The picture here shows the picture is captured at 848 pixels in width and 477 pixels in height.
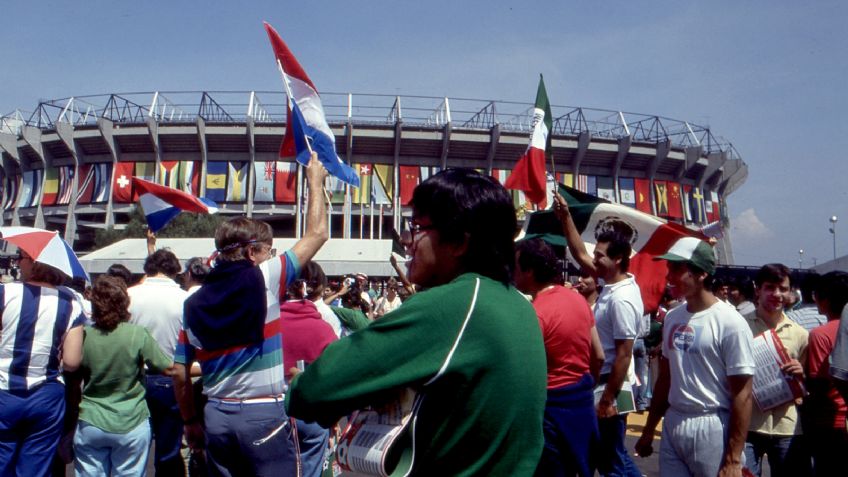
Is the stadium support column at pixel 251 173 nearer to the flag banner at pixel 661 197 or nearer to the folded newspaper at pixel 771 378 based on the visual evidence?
the flag banner at pixel 661 197

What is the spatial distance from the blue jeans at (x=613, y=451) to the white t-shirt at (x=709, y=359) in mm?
846

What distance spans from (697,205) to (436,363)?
5216 centimetres

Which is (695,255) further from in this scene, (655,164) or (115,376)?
(655,164)

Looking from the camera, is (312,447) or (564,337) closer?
(564,337)

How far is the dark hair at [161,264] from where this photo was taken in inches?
219

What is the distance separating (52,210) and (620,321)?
47.4 meters

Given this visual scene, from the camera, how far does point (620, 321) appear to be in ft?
14.9

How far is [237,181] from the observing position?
43.7 meters

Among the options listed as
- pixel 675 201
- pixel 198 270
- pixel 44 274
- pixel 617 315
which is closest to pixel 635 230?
pixel 617 315

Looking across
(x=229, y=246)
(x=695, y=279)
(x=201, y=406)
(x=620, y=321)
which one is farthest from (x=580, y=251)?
(x=201, y=406)

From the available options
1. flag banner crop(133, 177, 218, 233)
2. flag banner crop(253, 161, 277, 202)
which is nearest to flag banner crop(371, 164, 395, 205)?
flag banner crop(253, 161, 277, 202)

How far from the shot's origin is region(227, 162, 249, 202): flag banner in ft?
143

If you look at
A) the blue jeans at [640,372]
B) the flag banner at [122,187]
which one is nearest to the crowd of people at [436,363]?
the blue jeans at [640,372]

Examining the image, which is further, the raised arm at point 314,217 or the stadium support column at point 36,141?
the stadium support column at point 36,141
